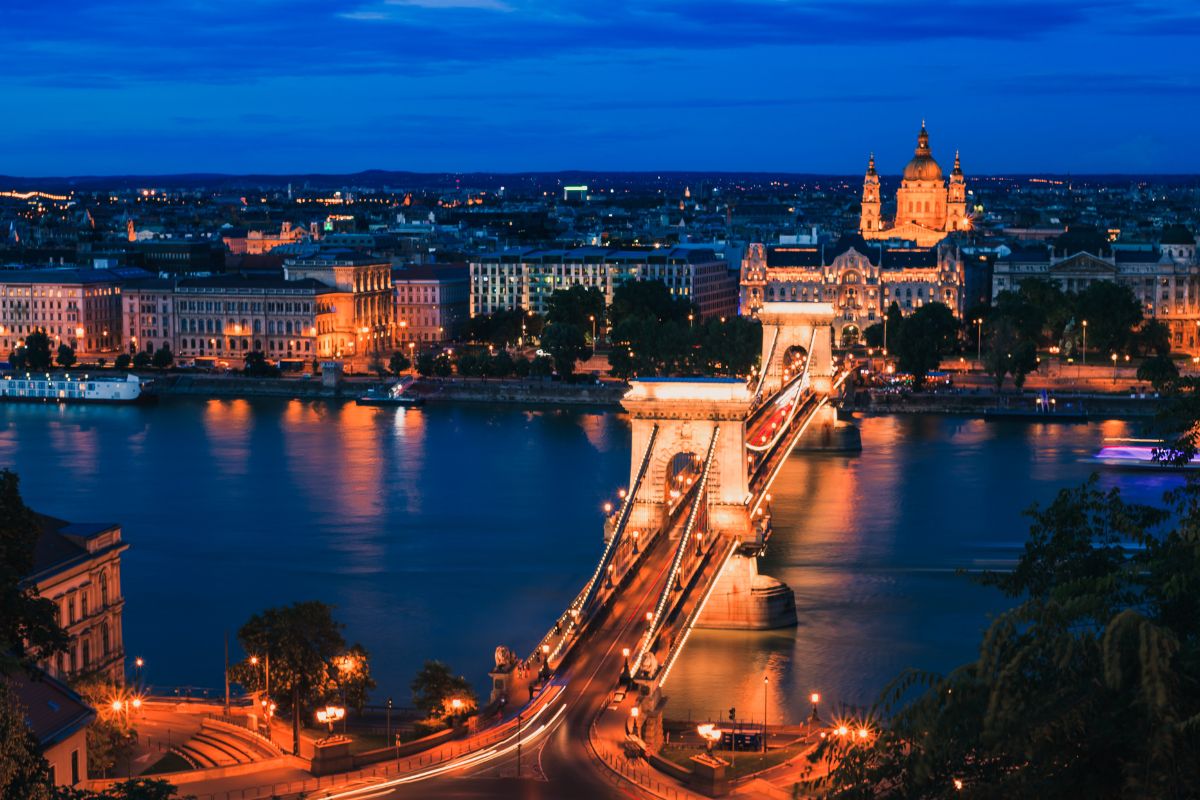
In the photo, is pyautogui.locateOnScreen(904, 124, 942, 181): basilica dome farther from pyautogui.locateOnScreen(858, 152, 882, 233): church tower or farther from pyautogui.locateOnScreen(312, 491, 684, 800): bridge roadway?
pyautogui.locateOnScreen(312, 491, 684, 800): bridge roadway

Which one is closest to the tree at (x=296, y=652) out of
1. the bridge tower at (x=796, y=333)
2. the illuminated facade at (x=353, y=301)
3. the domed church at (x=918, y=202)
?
the bridge tower at (x=796, y=333)

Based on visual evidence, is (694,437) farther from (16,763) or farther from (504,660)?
(16,763)

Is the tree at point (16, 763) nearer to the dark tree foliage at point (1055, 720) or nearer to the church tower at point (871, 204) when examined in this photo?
the dark tree foliage at point (1055, 720)

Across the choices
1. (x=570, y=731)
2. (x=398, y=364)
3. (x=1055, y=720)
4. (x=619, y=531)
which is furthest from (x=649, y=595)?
(x=398, y=364)

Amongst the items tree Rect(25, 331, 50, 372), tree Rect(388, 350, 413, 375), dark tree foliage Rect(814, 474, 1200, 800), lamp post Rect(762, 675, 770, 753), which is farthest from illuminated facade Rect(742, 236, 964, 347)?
dark tree foliage Rect(814, 474, 1200, 800)

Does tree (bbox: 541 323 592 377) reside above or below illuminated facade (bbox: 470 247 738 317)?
below

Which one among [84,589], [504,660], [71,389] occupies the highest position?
[71,389]
